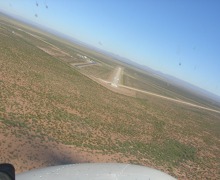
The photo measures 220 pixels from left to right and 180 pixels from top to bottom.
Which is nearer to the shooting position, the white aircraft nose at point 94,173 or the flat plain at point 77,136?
the white aircraft nose at point 94,173

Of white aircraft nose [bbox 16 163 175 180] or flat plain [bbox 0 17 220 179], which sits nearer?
white aircraft nose [bbox 16 163 175 180]

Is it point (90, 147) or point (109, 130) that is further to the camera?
point (109, 130)

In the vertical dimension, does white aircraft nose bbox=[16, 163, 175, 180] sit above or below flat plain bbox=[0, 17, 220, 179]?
above

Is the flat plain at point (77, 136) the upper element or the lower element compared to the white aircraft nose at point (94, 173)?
lower

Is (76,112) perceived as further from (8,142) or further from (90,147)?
(8,142)

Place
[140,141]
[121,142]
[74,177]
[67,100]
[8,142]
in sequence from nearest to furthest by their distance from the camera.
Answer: [74,177] < [8,142] < [121,142] < [140,141] < [67,100]

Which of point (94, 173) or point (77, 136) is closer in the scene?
point (94, 173)

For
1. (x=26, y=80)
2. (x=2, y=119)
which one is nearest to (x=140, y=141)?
(x=2, y=119)

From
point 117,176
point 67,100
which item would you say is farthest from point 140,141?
point 117,176

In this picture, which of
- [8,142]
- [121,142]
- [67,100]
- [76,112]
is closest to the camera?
[8,142]

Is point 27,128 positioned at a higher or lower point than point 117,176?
lower

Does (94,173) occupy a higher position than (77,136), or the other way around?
(94,173)
